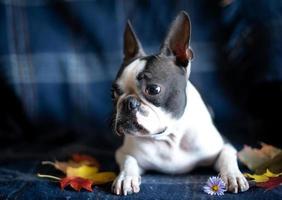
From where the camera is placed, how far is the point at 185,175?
1.63 m

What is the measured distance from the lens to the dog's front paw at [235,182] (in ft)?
4.71

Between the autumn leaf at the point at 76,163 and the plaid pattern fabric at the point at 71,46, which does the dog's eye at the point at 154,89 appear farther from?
the plaid pattern fabric at the point at 71,46

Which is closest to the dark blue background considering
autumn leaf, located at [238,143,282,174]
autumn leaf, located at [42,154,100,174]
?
autumn leaf, located at [42,154,100,174]

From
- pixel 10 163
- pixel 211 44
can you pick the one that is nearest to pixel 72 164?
pixel 10 163

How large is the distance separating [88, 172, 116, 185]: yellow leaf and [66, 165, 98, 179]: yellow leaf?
0.7 inches

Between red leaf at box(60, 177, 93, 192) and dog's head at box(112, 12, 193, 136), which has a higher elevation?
dog's head at box(112, 12, 193, 136)

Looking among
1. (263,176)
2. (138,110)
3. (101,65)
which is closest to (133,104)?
(138,110)

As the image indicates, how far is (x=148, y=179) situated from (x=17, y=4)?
1006mm

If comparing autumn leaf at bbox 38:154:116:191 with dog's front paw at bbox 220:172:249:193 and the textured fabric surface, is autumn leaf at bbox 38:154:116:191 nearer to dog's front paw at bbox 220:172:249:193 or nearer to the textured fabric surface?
the textured fabric surface

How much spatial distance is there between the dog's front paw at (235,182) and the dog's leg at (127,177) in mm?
254

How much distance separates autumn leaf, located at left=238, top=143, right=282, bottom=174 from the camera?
62.1 inches

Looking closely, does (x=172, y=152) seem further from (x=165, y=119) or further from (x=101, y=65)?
(x=101, y=65)

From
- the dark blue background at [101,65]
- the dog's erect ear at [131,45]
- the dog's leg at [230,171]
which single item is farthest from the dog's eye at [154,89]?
the dark blue background at [101,65]

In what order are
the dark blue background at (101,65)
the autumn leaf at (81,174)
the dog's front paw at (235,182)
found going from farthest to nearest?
1. the dark blue background at (101,65)
2. the autumn leaf at (81,174)
3. the dog's front paw at (235,182)
